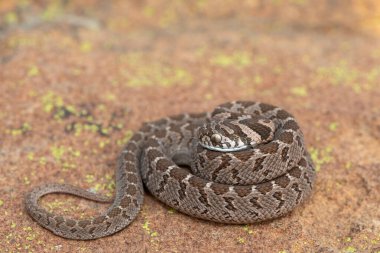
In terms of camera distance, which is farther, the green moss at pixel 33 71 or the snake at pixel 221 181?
the green moss at pixel 33 71

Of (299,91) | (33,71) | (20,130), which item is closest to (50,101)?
(20,130)

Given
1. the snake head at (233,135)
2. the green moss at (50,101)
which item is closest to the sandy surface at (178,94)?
the green moss at (50,101)

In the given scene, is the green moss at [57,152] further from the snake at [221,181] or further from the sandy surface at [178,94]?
the snake at [221,181]

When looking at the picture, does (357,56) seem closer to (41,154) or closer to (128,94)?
(128,94)

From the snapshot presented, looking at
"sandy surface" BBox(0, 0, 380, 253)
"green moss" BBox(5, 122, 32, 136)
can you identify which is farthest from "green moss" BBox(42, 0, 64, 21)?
"green moss" BBox(5, 122, 32, 136)

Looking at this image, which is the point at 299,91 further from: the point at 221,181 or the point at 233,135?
the point at 221,181

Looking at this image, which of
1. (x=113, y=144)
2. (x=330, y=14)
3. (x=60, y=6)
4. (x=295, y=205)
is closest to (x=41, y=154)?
(x=113, y=144)
